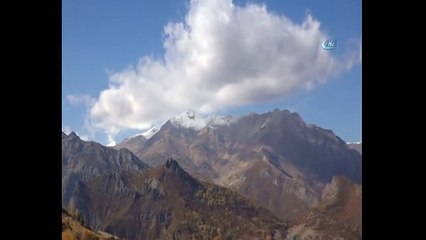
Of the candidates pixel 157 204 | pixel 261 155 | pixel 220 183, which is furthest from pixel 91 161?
pixel 261 155

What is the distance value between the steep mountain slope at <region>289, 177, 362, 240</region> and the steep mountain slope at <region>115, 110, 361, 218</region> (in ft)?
4.64

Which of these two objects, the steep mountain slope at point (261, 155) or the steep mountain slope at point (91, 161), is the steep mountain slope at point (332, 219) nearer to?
the steep mountain slope at point (261, 155)

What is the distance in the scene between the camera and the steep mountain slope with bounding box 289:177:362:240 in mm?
35625

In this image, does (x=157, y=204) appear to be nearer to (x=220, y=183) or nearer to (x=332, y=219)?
(x=220, y=183)

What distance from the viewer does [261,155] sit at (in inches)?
1994

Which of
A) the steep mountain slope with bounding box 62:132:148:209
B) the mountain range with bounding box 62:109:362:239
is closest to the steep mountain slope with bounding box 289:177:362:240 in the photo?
the mountain range with bounding box 62:109:362:239

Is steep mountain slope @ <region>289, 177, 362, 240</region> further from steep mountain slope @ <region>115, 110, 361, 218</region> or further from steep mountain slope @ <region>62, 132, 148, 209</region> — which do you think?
steep mountain slope @ <region>62, 132, 148, 209</region>

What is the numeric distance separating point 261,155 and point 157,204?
1307 cm

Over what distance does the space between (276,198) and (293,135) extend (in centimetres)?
626

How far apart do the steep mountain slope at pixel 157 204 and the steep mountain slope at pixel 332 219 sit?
5.09 ft
